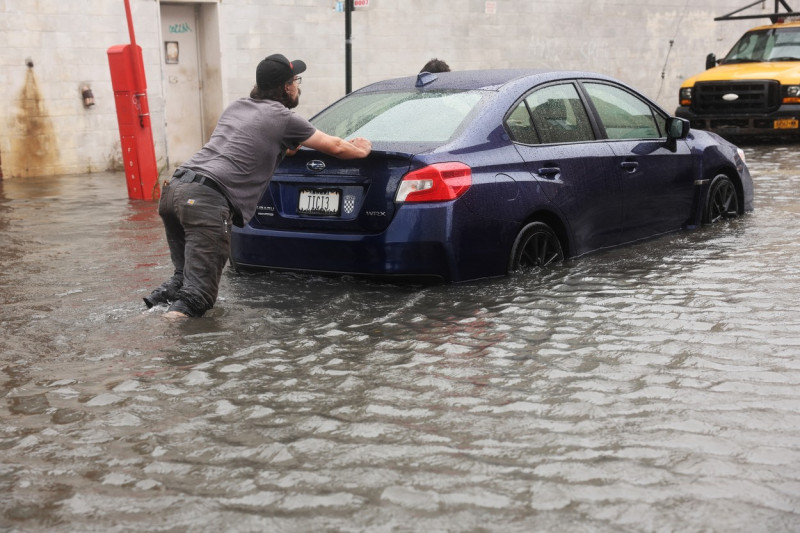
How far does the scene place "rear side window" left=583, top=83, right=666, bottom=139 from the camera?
→ 7.68 metres

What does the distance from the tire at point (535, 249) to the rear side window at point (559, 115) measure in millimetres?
611

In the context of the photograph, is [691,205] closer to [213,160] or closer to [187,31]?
[213,160]

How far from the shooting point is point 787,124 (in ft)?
54.8

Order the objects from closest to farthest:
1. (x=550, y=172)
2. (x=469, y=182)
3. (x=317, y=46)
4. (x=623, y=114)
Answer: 1. (x=469, y=182)
2. (x=550, y=172)
3. (x=623, y=114)
4. (x=317, y=46)

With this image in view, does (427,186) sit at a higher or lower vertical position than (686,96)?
higher

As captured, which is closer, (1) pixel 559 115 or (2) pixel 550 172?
(2) pixel 550 172

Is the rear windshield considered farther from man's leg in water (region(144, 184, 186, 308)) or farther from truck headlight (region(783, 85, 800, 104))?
truck headlight (region(783, 85, 800, 104))

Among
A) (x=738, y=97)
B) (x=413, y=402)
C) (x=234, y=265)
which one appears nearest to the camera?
(x=413, y=402)

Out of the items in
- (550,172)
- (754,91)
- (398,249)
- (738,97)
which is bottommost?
(738,97)

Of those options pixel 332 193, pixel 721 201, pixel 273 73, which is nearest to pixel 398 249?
pixel 332 193

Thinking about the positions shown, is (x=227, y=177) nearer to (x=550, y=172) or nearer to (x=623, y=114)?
(x=550, y=172)

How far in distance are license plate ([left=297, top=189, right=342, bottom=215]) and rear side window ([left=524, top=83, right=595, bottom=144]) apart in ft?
4.86

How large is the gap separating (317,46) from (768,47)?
7.74 metres

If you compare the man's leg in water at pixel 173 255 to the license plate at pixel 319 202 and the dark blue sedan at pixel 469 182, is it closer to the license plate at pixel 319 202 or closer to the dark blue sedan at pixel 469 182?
the dark blue sedan at pixel 469 182
